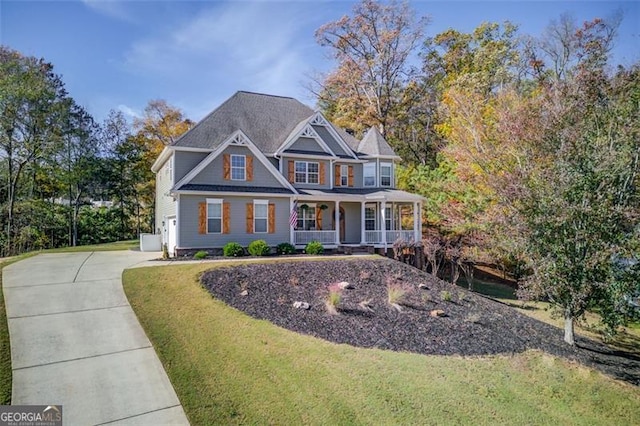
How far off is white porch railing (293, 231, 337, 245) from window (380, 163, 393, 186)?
17.8ft

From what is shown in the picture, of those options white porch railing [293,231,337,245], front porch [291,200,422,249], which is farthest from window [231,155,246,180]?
white porch railing [293,231,337,245]

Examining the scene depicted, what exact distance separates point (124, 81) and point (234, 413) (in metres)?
14.6

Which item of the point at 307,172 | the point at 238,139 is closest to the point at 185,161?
the point at 238,139

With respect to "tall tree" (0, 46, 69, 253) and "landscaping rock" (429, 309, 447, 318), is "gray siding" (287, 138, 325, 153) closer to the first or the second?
"landscaping rock" (429, 309, 447, 318)

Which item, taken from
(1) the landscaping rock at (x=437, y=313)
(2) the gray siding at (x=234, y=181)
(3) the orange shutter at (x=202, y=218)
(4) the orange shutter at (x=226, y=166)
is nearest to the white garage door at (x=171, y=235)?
(3) the orange shutter at (x=202, y=218)

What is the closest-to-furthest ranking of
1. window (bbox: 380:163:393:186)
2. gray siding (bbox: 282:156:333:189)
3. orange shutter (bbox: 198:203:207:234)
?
1. orange shutter (bbox: 198:203:207:234)
2. gray siding (bbox: 282:156:333:189)
3. window (bbox: 380:163:393:186)

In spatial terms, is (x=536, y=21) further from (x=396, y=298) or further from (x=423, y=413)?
(x=423, y=413)

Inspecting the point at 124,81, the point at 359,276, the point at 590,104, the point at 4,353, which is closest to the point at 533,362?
the point at 359,276

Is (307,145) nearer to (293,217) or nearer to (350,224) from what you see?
(293,217)

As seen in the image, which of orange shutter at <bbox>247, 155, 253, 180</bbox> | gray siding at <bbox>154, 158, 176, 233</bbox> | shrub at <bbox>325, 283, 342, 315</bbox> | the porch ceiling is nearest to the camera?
shrub at <bbox>325, 283, 342, 315</bbox>

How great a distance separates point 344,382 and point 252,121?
17.4 metres

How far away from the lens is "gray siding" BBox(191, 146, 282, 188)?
54.4 feet

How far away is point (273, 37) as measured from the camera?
1236cm

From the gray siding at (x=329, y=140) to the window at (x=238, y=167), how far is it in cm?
586
